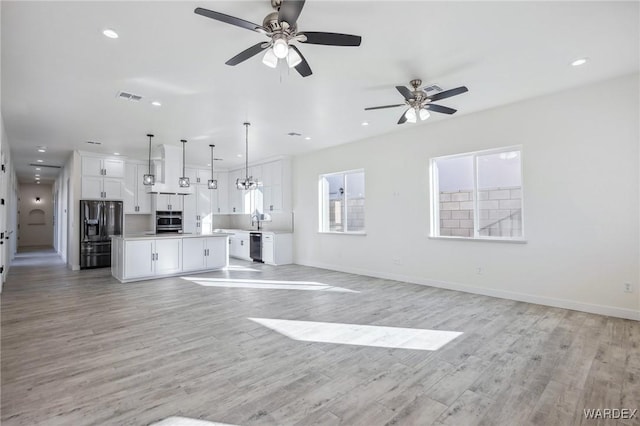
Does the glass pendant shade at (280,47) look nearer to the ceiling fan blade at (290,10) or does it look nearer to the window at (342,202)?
the ceiling fan blade at (290,10)

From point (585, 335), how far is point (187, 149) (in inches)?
311

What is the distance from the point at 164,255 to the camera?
6578mm

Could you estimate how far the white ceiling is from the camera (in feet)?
8.66

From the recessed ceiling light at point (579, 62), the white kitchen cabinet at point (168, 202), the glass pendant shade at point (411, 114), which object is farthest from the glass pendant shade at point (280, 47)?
the white kitchen cabinet at point (168, 202)

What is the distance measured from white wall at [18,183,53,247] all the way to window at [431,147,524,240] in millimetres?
18074

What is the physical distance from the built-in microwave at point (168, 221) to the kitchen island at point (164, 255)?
199 cm

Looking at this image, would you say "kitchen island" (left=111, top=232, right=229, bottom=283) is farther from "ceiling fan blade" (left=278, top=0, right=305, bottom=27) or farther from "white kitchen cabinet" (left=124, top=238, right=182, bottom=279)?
"ceiling fan blade" (left=278, top=0, right=305, bottom=27)

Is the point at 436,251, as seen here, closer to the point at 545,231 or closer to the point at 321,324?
the point at 545,231

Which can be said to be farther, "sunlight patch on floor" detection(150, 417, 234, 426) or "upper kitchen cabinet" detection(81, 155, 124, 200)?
"upper kitchen cabinet" detection(81, 155, 124, 200)

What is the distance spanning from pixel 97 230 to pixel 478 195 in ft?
28.6

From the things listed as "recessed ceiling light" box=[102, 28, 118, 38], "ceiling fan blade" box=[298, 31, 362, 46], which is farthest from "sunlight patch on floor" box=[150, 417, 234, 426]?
"recessed ceiling light" box=[102, 28, 118, 38]

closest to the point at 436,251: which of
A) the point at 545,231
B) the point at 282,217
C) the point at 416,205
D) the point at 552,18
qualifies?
the point at 416,205

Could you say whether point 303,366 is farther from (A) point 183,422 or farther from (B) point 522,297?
(B) point 522,297

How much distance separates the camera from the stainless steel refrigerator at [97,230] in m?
7.78
